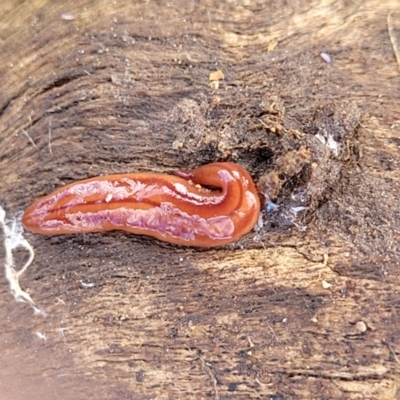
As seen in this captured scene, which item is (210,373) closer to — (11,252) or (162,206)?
(162,206)

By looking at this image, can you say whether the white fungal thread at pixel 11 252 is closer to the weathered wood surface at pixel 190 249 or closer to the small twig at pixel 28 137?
the weathered wood surface at pixel 190 249

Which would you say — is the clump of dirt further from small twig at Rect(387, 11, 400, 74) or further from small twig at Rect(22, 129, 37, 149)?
small twig at Rect(22, 129, 37, 149)

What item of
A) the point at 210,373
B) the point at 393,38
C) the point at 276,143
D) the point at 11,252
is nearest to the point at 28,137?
the point at 11,252

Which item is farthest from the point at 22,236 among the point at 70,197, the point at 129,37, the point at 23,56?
the point at 129,37

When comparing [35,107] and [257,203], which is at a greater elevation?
[35,107]

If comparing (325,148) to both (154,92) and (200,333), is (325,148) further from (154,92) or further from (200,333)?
(200,333)

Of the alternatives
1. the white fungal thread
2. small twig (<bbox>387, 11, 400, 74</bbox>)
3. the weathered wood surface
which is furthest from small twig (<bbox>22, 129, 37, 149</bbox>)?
small twig (<bbox>387, 11, 400, 74</bbox>)

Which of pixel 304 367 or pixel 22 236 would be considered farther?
pixel 22 236

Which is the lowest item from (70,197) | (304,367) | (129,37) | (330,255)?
(304,367)
